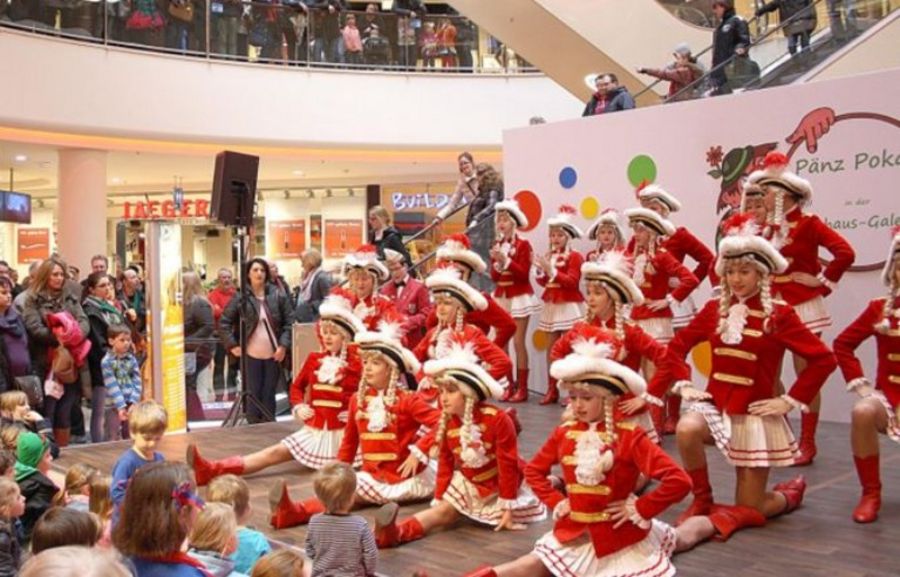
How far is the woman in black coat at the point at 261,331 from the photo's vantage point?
28.0ft

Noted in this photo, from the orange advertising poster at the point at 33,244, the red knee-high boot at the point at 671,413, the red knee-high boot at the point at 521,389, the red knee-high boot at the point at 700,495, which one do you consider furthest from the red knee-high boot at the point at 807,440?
the orange advertising poster at the point at 33,244

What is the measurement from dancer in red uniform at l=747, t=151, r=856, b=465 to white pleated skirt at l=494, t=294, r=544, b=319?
2.78m

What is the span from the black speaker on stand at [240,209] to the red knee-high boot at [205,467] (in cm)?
212

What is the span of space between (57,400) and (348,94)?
9.78 meters

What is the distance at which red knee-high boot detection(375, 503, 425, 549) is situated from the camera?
15.7ft

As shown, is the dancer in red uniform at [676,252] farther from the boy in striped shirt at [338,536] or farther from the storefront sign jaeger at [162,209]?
the storefront sign jaeger at [162,209]

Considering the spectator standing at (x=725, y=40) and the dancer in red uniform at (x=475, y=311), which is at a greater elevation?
the spectator standing at (x=725, y=40)

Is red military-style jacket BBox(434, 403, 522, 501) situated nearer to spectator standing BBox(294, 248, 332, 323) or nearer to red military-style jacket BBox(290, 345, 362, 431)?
red military-style jacket BBox(290, 345, 362, 431)

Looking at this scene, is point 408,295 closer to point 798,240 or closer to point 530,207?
point 530,207

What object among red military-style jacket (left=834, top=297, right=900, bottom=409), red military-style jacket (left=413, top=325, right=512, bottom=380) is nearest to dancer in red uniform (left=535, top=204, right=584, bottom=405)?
red military-style jacket (left=413, top=325, right=512, bottom=380)

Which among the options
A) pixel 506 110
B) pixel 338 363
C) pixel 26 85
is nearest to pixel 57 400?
pixel 338 363

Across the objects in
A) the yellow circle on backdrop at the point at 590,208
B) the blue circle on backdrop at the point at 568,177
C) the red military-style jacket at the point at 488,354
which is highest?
the blue circle on backdrop at the point at 568,177

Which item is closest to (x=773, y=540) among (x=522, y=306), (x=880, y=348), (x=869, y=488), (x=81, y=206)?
(x=869, y=488)

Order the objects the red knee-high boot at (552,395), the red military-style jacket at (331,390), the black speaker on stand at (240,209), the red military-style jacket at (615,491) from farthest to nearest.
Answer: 1. the red knee-high boot at (552,395)
2. the black speaker on stand at (240,209)
3. the red military-style jacket at (331,390)
4. the red military-style jacket at (615,491)
